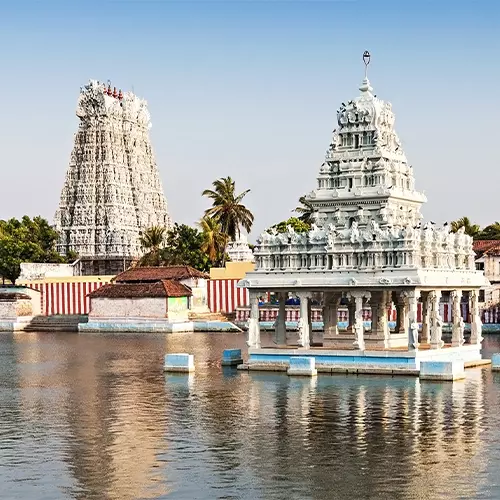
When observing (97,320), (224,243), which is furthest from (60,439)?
(224,243)

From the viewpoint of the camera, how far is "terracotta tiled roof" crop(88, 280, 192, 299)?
8001cm

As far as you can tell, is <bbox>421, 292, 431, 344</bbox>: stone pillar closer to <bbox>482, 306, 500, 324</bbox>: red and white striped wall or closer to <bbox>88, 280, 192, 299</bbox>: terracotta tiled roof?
<bbox>482, 306, 500, 324</bbox>: red and white striped wall

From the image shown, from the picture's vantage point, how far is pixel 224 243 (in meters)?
101

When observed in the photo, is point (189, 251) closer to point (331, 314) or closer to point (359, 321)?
point (331, 314)

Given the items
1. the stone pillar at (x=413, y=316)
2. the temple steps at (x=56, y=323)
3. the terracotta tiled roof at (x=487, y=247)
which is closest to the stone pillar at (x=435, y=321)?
the stone pillar at (x=413, y=316)

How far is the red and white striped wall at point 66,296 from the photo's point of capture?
90750 mm

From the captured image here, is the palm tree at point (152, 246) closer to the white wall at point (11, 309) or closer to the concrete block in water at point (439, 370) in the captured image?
the white wall at point (11, 309)

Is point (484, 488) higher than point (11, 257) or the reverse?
the reverse

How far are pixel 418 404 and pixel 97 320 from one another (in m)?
53.5

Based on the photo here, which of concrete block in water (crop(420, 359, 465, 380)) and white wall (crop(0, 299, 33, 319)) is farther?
white wall (crop(0, 299, 33, 319))

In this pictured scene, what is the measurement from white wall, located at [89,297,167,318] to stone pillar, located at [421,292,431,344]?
37.2 metres

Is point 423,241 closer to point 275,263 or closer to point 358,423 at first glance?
point 275,263

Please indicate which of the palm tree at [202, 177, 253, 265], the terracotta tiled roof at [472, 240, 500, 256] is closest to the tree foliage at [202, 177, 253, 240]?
the palm tree at [202, 177, 253, 265]

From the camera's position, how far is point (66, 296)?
91062 mm
